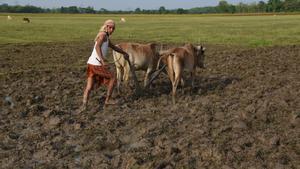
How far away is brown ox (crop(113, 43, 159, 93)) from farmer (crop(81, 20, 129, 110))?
163 centimetres

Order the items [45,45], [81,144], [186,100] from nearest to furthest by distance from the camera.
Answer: [81,144] → [186,100] → [45,45]

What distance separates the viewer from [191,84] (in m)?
14.1

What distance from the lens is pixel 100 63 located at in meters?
11.3

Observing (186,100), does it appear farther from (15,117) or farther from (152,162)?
(152,162)

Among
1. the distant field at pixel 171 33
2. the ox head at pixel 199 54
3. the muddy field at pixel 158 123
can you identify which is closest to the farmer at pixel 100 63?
the muddy field at pixel 158 123

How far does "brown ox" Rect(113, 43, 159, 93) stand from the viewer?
44.3 feet

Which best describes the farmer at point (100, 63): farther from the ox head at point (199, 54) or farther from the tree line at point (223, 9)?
the tree line at point (223, 9)

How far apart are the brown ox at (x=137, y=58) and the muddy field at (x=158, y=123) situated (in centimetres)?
51

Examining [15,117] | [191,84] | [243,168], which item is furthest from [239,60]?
[243,168]

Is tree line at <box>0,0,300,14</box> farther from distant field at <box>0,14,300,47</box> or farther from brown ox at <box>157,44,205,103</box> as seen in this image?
brown ox at <box>157,44,205,103</box>

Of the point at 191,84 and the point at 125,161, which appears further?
the point at 191,84

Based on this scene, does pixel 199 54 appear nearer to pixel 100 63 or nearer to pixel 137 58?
pixel 137 58

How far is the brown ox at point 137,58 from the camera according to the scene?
13516 mm

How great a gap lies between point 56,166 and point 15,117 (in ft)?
11.4
